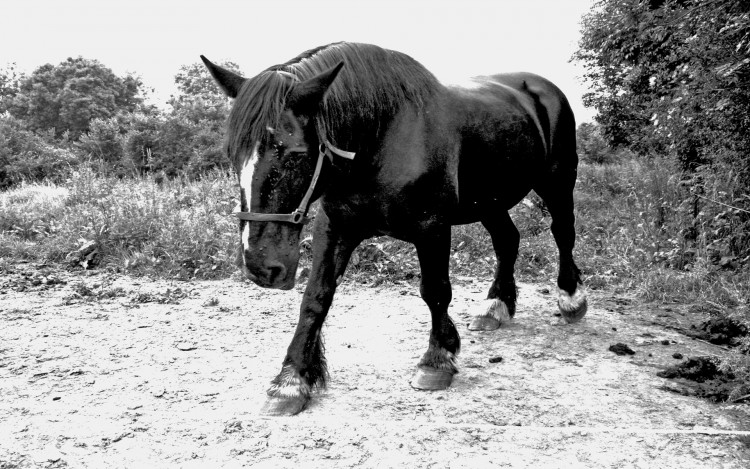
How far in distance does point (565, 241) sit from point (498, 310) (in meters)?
0.85

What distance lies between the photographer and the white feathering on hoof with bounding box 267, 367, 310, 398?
3039 millimetres

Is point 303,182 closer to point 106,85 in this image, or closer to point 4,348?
point 4,348

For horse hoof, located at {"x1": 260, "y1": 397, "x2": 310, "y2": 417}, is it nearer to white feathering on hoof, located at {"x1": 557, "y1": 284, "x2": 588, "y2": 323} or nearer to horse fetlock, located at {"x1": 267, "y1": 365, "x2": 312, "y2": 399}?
horse fetlock, located at {"x1": 267, "y1": 365, "x2": 312, "y2": 399}

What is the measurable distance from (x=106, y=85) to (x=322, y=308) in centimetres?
4729

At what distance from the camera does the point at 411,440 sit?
2668 mm

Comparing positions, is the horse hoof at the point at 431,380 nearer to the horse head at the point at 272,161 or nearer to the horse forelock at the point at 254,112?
the horse head at the point at 272,161

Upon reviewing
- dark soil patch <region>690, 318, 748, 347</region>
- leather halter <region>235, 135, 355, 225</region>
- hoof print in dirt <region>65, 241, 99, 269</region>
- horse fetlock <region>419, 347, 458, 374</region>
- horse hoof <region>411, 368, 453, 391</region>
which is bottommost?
hoof print in dirt <region>65, 241, 99, 269</region>

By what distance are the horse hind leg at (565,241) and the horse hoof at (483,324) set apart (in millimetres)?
627

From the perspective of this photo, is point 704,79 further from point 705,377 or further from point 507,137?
point 705,377

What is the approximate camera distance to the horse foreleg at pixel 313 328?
3059mm

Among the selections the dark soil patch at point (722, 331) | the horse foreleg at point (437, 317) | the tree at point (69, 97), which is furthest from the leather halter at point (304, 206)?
the tree at point (69, 97)

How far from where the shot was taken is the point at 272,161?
8.37 feet

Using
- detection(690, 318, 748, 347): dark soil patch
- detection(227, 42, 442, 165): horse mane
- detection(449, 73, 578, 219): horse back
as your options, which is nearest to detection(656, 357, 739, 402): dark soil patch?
detection(690, 318, 748, 347): dark soil patch

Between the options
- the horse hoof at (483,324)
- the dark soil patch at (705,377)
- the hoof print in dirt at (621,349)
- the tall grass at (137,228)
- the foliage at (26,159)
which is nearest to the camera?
the dark soil patch at (705,377)
